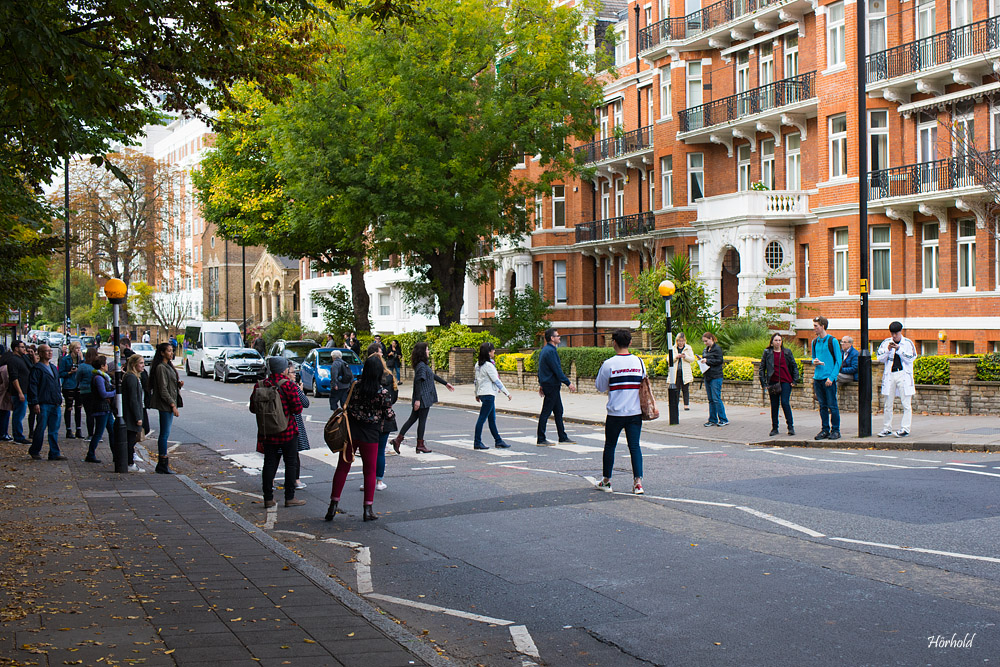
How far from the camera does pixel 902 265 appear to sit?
30.5 metres

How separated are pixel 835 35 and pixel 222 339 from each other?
110 feet

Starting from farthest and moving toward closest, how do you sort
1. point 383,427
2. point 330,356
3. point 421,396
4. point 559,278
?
1. point 559,278
2. point 330,356
3. point 421,396
4. point 383,427

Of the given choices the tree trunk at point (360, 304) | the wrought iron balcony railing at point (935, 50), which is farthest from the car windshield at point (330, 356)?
the wrought iron balcony railing at point (935, 50)

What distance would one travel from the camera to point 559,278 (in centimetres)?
4856

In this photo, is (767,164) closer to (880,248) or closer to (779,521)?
(880,248)

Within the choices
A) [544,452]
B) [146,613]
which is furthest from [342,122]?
[146,613]

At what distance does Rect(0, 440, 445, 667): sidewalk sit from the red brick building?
1613 centimetres

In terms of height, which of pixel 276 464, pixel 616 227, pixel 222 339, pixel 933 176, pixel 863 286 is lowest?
pixel 276 464

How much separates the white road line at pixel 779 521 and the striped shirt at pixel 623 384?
1.62 metres

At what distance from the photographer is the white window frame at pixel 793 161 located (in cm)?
3453

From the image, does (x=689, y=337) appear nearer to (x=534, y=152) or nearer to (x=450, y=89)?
(x=534, y=152)

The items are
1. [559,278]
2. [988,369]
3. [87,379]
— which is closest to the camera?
[87,379]

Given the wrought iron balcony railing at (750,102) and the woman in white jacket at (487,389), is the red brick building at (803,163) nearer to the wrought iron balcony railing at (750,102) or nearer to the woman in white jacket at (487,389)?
the wrought iron balcony railing at (750,102)

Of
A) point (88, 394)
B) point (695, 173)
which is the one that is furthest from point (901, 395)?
point (695, 173)
